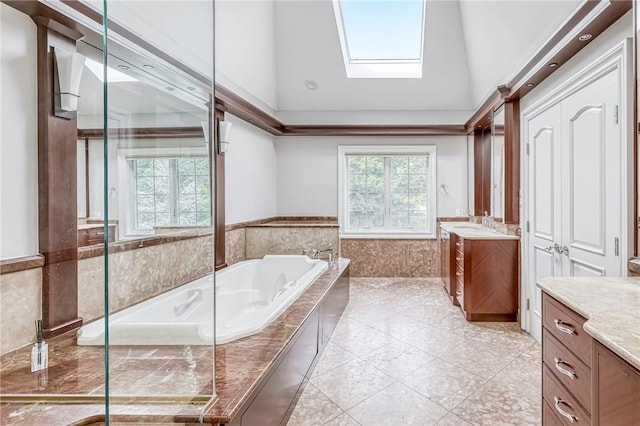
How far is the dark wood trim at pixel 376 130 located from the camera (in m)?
5.32

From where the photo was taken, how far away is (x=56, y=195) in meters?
1.79

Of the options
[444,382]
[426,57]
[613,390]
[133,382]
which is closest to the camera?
[613,390]

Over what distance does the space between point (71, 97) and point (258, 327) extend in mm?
1535

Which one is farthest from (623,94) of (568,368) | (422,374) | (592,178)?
(422,374)

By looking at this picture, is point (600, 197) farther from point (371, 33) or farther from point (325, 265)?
point (371, 33)

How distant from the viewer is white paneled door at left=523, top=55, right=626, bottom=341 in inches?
80.0

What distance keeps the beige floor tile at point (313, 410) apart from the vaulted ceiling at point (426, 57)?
3062mm

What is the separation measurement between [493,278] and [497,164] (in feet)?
4.66

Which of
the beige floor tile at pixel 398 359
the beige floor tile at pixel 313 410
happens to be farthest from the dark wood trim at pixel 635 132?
the beige floor tile at pixel 313 410

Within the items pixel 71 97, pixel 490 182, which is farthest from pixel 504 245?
pixel 71 97

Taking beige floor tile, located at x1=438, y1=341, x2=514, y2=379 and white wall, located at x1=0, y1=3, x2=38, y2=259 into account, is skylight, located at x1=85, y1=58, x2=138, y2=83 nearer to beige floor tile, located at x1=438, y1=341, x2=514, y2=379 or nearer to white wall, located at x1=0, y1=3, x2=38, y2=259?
white wall, located at x1=0, y1=3, x2=38, y2=259

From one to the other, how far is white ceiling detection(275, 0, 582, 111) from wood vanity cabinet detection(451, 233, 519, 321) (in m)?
1.65

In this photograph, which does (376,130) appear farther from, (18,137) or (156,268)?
(18,137)

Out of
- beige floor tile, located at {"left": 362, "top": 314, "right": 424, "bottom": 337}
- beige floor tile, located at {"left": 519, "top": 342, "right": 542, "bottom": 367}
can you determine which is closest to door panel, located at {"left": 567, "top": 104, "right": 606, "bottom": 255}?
beige floor tile, located at {"left": 519, "top": 342, "right": 542, "bottom": 367}
